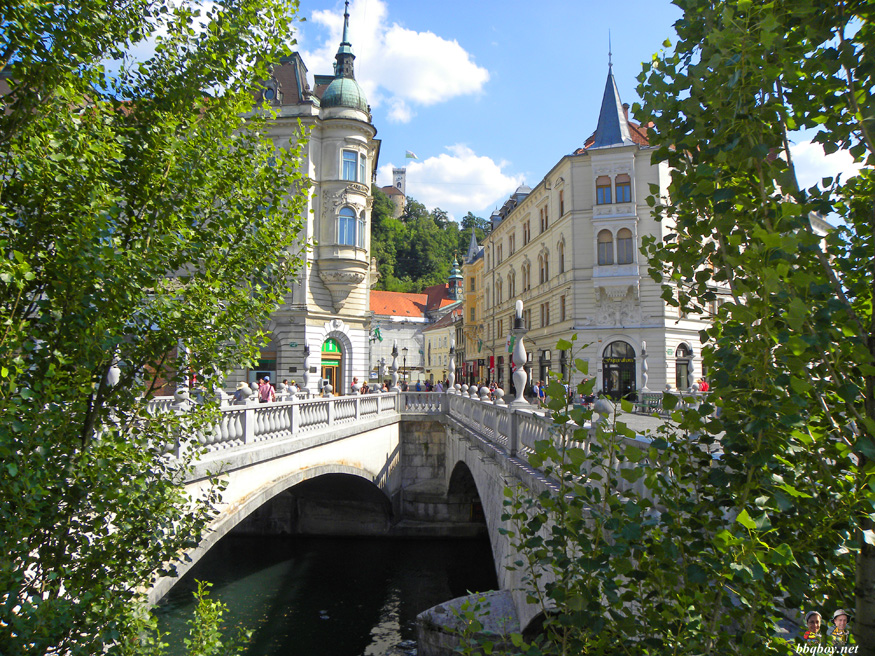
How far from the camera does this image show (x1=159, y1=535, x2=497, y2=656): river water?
15.3m

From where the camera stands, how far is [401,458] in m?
24.0

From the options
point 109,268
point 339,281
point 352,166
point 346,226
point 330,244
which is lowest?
point 109,268

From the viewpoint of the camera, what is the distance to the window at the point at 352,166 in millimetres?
32969

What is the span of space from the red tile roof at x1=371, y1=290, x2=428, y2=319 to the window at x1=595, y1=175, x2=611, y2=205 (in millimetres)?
61725

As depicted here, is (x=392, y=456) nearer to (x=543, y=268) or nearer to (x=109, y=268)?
(x=109, y=268)

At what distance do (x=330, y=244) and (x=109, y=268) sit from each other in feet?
94.0

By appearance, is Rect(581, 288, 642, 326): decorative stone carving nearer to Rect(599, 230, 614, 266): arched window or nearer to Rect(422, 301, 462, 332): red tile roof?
Rect(599, 230, 614, 266): arched window

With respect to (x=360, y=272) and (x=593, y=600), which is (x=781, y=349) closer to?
(x=593, y=600)

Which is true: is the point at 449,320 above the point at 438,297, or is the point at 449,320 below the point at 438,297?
below

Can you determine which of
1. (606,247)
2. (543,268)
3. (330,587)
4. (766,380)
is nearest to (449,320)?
(543,268)

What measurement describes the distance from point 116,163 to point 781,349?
14.4 ft

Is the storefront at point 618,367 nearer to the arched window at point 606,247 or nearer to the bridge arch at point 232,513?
the arched window at point 606,247

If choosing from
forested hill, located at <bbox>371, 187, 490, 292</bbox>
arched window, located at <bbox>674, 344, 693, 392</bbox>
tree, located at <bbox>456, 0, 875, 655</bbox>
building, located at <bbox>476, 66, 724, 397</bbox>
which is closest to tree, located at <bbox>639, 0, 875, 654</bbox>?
tree, located at <bbox>456, 0, 875, 655</bbox>

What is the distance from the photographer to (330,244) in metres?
32.3
